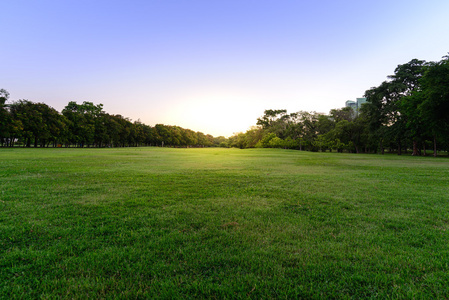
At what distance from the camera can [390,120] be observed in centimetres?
4147

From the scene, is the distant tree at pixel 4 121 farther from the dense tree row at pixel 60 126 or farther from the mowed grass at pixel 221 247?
the mowed grass at pixel 221 247

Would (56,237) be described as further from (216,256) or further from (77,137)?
(77,137)

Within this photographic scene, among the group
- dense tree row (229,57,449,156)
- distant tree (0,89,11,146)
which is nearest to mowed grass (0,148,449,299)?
dense tree row (229,57,449,156)

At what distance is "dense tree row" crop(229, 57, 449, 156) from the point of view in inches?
886

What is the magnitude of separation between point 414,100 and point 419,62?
2156 cm

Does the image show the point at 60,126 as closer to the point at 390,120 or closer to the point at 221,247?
the point at 221,247

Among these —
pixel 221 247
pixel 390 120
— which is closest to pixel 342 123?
pixel 390 120

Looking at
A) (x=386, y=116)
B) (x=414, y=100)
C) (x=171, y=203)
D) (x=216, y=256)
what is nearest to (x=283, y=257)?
(x=216, y=256)

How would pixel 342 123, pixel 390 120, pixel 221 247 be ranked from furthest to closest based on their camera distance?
1. pixel 342 123
2. pixel 390 120
3. pixel 221 247

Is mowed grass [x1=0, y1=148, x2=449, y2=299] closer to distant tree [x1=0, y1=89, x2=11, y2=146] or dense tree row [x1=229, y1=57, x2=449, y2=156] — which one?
dense tree row [x1=229, y1=57, x2=449, y2=156]

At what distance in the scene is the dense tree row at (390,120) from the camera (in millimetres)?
22516

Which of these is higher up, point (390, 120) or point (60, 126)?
point (390, 120)

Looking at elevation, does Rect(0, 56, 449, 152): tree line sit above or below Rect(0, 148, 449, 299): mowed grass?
above

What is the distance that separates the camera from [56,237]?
3.41m
